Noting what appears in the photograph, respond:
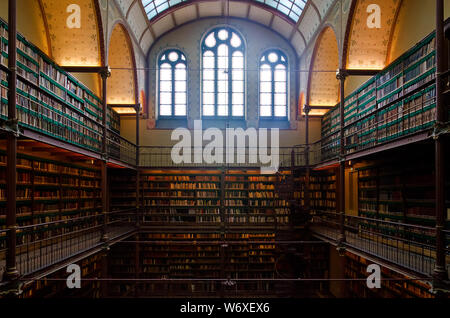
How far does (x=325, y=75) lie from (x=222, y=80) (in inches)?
169

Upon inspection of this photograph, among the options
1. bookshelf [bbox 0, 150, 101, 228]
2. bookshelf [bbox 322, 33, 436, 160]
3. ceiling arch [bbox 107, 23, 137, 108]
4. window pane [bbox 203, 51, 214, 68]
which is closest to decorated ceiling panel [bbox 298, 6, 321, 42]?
bookshelf [bbox 322, 33, 436, 160]

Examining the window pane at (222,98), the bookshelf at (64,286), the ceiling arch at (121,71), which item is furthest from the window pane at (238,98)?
the bookshelf at (64,286)

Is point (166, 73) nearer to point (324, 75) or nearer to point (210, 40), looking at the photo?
point (210, 40)

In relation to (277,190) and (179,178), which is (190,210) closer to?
(179,178)

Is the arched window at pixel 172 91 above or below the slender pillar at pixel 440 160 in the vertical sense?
above

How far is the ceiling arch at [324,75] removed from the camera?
12.4 metres

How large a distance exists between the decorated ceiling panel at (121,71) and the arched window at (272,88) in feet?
17.9

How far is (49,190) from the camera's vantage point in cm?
837

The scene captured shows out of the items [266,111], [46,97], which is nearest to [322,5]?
[266,111]

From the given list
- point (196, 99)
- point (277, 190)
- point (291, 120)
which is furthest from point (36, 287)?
point (291, 120)

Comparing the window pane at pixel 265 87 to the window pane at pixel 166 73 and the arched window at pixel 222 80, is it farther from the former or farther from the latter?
the window pane at pixel 166 73

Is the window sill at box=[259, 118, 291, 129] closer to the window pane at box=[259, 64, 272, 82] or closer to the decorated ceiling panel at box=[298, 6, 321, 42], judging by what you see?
the window pane at box=[259, 64, 272, 82]

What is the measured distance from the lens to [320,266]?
11734mm

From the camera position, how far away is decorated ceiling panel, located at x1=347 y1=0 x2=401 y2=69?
29.8 feet
